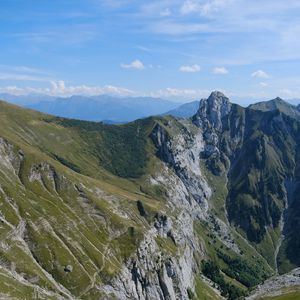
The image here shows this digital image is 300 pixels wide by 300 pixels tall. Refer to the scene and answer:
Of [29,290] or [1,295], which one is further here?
[29,290]

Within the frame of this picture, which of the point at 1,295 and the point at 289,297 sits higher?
the point at 1,295

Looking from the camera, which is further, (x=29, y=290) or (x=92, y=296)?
(x=92, y=296)

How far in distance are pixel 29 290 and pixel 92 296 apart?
38.5m

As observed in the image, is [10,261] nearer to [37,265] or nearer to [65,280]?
[37,265]

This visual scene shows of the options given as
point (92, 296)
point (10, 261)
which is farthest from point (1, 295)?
point (92, 296)

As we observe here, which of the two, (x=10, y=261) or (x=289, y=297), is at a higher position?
(x=10, y=261)

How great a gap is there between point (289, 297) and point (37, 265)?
119 m

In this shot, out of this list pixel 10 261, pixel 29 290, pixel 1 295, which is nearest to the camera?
pixel 1 295

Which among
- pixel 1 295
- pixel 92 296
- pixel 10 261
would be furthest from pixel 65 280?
pixel 1 295

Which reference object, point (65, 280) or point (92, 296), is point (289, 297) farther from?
point (65, 280)

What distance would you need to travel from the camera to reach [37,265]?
19850 centimetres

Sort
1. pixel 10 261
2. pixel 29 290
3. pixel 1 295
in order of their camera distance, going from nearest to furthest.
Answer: pixel 1 295 < pixel 29 290 < pixel 10 261

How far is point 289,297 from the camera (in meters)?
191

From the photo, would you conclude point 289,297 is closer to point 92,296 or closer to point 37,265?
point 92,296
